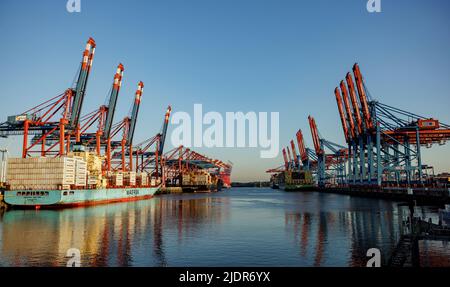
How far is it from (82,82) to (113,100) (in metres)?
18.3

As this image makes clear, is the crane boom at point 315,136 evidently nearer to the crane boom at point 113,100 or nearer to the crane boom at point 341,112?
the crane boom at point 341,112

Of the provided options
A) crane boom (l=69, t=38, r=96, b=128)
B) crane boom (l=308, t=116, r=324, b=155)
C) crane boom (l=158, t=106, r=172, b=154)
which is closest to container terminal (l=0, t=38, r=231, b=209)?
crane boom (l=69, t=38, r=96, b=128)

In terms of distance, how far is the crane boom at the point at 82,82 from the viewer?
8119cm

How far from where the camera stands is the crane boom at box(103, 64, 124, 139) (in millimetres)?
99812

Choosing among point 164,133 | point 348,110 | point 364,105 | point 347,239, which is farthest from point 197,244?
point 164,133

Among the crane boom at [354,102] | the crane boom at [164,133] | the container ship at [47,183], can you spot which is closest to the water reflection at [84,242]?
the container ship at [47,183]

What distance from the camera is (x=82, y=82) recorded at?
84.2 meters

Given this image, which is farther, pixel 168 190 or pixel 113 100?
pixel 168 190

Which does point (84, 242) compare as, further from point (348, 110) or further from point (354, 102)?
point (348, 110)

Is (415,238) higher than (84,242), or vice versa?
(415,238)

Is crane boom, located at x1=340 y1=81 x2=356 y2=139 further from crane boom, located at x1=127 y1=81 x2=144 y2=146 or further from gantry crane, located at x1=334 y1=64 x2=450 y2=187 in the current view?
crane boom, located at x1=127 y1=81 x2=144 y2=146
